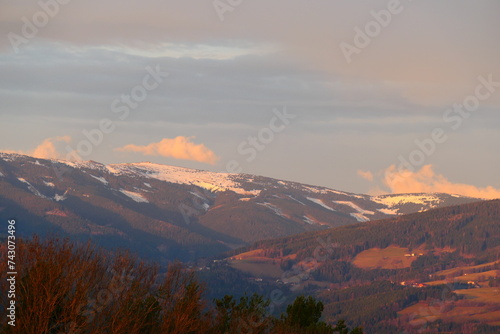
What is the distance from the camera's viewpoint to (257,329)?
8294cm

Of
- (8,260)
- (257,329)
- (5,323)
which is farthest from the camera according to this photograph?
(257,329)

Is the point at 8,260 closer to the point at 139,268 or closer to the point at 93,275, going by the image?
the point at 93,275

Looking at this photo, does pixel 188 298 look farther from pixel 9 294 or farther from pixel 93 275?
pixel 9 294

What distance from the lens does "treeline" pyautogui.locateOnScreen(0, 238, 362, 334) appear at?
198 feet

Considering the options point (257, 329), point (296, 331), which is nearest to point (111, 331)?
point (257, 329)

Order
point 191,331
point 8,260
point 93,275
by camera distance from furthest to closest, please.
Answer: point 191,331, point 93,275, point 8,260

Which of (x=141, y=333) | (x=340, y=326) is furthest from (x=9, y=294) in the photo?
(x=340, y=326)

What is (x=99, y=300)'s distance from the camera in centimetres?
6794

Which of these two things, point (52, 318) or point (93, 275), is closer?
point (52, 318)

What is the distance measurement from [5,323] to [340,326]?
78.3 m

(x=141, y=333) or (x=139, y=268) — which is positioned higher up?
(x=139, y=268)

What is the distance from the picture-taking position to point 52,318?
2389 inches

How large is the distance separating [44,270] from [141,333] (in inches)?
Answer: 580

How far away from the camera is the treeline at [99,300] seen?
198 feet
